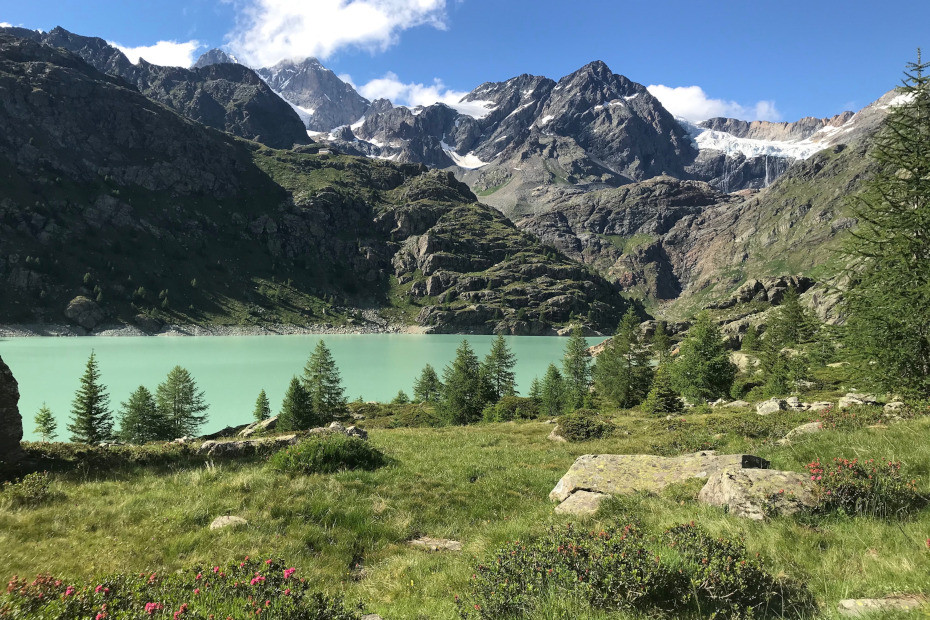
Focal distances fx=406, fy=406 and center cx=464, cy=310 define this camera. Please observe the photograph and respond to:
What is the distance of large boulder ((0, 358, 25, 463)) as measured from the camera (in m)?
10.4

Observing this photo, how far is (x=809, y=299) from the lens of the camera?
471 ft

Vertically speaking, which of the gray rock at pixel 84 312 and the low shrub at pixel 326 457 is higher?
the gray rock at pixel 84 312

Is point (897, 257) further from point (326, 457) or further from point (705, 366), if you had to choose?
point (705, 366)

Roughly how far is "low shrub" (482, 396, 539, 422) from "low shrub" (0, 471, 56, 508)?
42233 mm

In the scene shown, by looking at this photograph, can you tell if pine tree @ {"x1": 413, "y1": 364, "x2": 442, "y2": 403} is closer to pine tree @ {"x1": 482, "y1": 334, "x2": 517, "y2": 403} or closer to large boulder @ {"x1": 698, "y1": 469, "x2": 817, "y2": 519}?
pine tree @ {"x1": 482, "y1": 334, "x2": 517, "y2": 403}

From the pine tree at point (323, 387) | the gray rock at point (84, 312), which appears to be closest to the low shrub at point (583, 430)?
the pine tree at point (323, 387)

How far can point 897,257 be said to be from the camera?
1625 centimetres

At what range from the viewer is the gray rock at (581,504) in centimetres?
910

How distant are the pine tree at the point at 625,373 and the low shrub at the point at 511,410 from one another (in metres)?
11.4

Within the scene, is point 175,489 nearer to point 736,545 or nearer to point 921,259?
point 736,545

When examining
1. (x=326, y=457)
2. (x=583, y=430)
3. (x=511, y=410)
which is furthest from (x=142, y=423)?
(x=583, y=430)

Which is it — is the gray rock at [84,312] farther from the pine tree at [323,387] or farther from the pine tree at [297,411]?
the pine tree at [297,411]

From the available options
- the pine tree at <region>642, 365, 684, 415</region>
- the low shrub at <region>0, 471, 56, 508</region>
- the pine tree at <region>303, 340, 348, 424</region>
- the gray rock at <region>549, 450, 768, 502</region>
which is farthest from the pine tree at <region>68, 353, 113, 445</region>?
the pine tree at <region>642, 365, 684, 415</region>

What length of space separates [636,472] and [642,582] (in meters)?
6.87
